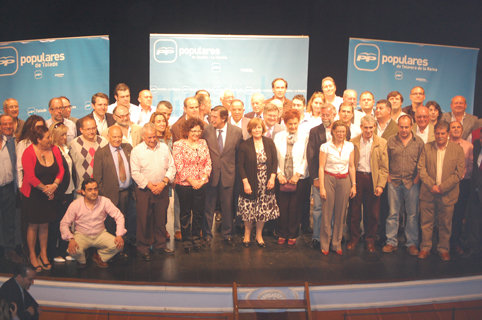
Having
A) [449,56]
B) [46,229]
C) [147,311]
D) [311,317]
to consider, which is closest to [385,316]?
[311,317]

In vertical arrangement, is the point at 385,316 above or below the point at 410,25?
below

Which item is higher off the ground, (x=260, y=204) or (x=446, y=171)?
(x=446, y=171)

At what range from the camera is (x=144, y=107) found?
5410mm

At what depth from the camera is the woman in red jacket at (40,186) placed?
153 inches

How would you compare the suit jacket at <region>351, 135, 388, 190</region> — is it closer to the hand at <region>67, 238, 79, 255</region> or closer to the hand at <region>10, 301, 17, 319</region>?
the hand at <region>67, 238, 79, 255</region>

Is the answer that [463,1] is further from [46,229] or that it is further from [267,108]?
[46,229]

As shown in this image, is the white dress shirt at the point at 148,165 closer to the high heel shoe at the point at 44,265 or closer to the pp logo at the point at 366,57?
the high heel shoe at the point at 44,265

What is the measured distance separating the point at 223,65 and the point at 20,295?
4244 mm

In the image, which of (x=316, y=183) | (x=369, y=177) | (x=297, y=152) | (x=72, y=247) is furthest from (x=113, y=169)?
(x=369, y=177)

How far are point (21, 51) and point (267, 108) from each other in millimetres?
3824

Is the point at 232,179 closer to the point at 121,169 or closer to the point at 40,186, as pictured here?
the point at 121,169

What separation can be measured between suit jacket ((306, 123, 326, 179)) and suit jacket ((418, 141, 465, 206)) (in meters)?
1.07

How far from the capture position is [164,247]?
171 inches

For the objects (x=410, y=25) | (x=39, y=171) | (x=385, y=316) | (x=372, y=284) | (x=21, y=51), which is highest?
(x=410, y=25)
